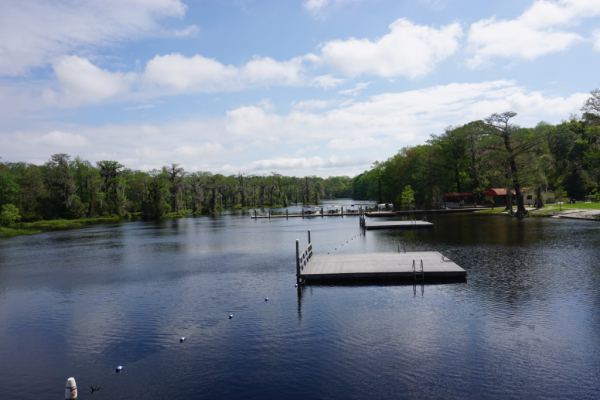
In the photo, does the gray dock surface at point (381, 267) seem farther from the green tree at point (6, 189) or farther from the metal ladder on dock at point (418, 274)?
the green tree at point (6, 189)

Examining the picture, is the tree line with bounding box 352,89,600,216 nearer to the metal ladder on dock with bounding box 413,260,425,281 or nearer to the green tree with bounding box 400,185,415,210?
the green tree with bounding box 400,185,415,210

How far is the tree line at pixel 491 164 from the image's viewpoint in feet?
199

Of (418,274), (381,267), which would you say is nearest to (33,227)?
(381,267)

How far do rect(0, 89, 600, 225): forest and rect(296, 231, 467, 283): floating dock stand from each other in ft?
134

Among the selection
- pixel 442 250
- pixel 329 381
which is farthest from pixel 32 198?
pixel 329 381

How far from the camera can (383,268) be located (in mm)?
22312

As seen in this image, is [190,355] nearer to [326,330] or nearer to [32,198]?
[326,330]

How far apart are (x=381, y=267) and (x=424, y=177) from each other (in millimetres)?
69664

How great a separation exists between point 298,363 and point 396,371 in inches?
122

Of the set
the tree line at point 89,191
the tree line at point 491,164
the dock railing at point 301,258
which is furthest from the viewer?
the tree line at point 89,191

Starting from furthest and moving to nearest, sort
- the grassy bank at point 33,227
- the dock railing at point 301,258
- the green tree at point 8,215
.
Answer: the green tree at point 8,215, the grassy bank at point 33,227, the dock railing at point 301,258

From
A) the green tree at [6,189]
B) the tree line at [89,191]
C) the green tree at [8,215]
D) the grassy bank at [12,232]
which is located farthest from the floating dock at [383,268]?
the green tree at [6,189]

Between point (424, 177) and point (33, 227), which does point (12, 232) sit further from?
point (424, 177)

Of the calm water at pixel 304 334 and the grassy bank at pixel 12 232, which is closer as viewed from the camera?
the calm water at pixel 304 334
